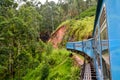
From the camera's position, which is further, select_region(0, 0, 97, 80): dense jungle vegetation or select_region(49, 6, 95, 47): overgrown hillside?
select_region(49, 6, 95, 47): overgrown hillside

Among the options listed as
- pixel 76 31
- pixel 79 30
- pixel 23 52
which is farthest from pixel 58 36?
pixel 23 52

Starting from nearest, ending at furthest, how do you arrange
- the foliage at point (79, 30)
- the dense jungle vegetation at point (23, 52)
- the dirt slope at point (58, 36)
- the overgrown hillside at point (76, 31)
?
the dense jungle vegetation at point (23, 52)
the foliage at point (79, 30)
the overgrown hillside at point (76, 31)
the dirt slope at point (58, 36)

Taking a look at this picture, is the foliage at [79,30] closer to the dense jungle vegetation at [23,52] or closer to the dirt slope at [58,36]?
the dirt slope at [58,36]

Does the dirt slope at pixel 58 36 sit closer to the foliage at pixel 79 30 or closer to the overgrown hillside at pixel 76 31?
the overgrown hillside at pixel 76 31

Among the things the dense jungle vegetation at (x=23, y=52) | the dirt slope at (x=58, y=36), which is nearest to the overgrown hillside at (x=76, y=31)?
the dirt slope at (x=58, y=36)

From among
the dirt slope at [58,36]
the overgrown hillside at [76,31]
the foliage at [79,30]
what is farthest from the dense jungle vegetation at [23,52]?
the dirt slope at [58,36]

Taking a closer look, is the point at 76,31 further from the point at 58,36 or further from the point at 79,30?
the point at 58,36

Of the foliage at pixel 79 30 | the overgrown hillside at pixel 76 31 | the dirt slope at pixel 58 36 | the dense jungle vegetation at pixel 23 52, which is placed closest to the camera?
the dense jungle vegetation at pixel 23 52

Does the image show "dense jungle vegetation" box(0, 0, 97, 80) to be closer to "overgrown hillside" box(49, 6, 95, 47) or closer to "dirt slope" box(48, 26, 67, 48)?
"overgrown hillside" box(49, 6, 95, 47)

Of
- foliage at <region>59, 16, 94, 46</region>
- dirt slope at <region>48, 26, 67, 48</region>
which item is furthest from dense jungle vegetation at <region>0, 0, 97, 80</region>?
dirt slope at <region>48, 26, 67, 48</region>

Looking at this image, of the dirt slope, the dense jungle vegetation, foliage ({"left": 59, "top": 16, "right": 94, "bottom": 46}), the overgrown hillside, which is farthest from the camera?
the dirt slope

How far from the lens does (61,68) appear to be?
2558 centimetres

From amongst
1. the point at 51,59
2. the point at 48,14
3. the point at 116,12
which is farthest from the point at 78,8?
the point at 116,12

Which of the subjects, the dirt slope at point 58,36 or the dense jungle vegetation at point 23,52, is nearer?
the dense jungle vegetation at point 23,52
